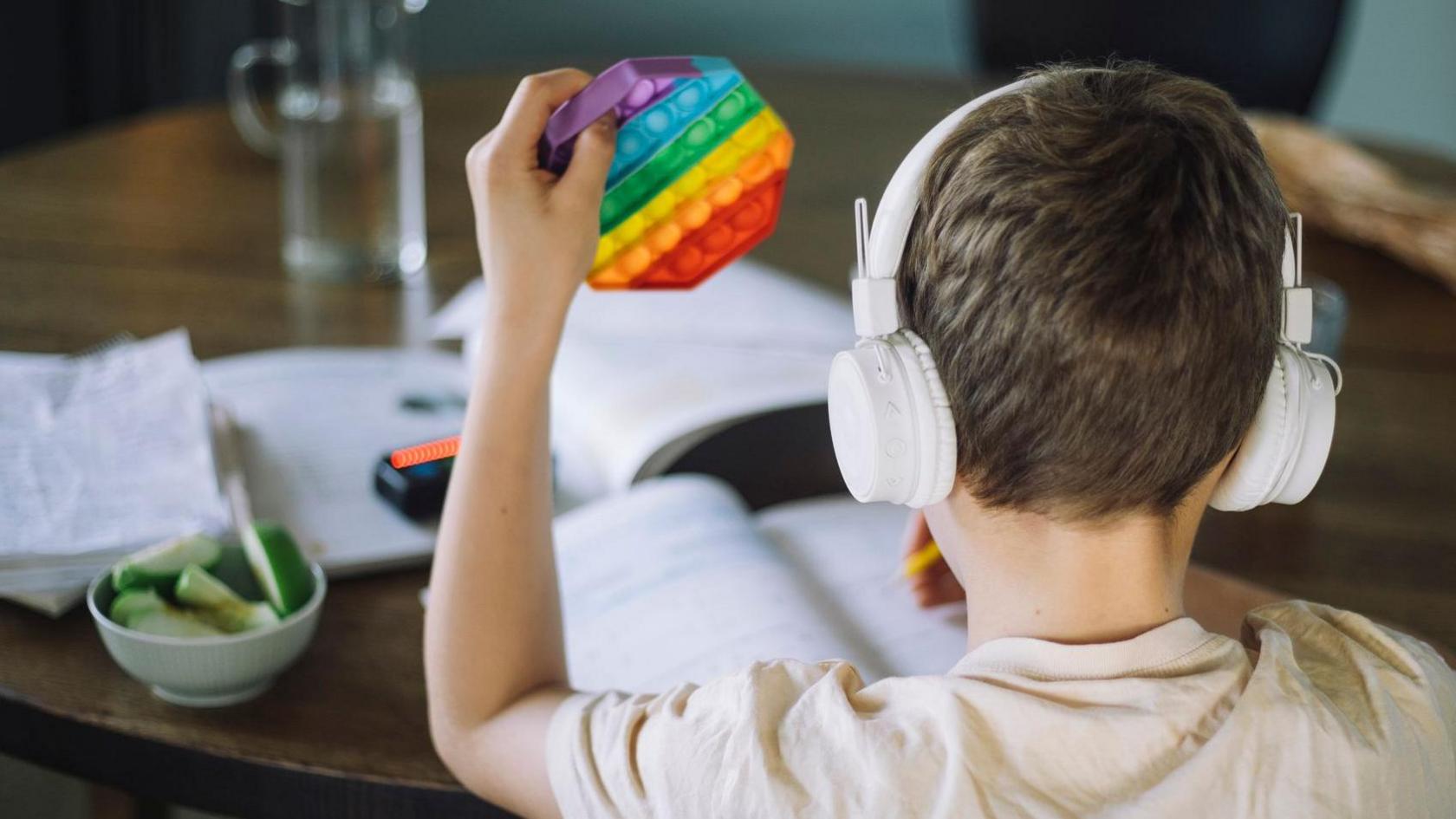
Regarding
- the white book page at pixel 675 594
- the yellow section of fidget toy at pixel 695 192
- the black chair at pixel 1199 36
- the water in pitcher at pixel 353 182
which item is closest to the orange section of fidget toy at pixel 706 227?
the yellow section of fidget toy at pixel 695 192

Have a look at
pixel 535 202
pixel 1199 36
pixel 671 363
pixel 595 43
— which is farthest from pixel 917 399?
pixel 595 43

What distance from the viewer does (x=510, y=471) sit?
0.74m

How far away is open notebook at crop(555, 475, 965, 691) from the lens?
2.59ft

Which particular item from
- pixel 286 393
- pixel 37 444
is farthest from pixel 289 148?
pixel 37 444

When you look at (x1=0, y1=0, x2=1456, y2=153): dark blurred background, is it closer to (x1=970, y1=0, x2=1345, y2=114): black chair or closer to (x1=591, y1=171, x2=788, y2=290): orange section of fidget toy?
(x1=970, y1=0, x2=1345, y2=114): black chair

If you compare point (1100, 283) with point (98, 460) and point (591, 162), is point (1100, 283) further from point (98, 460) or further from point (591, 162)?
point (98, 460)

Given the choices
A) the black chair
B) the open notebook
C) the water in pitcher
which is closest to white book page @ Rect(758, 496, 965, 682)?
the open notebook

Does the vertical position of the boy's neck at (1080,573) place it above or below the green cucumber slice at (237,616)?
above

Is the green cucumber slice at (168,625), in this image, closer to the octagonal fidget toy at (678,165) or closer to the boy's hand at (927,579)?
the octagonal fidget toy at (678,165)

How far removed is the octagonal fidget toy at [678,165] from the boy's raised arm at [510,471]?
2 centimetres

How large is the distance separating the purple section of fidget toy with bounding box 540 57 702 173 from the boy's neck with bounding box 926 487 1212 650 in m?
0.25

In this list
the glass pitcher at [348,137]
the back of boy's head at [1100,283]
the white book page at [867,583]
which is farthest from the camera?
the glass pitcher at [348,137]

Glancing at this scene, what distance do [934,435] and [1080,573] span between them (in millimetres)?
93

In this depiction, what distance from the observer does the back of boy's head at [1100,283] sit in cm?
55
